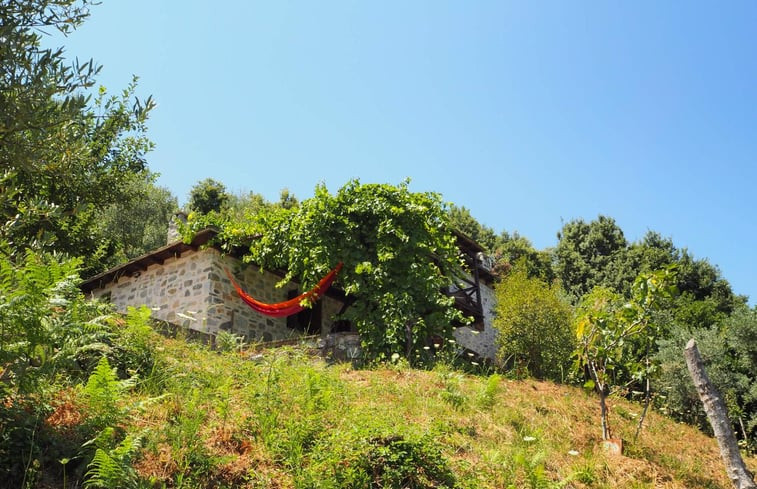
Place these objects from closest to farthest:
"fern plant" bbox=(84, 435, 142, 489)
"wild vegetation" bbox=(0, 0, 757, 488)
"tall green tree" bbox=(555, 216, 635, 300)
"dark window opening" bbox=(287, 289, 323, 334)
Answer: "fern plant" bbox=(84, 435, 142, 489) < "wild vegetation" bbox=(0, 0, 757, 488) < "dark window opening" bbox=(287, 289, 323, 334) < "tall green tree" bbox=(555, 216, 635, 300)

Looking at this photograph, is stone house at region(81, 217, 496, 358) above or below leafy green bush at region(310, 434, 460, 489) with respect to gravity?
above

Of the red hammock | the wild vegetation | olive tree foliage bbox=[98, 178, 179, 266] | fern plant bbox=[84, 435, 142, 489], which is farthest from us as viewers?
olive tree foliage bbox=[98, 178, 179, 266]

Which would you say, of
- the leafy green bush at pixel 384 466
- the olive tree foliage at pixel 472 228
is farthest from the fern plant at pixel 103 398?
the olive tree foliage at pixel 472 228

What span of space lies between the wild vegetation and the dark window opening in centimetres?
189

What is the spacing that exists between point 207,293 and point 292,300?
230 cm

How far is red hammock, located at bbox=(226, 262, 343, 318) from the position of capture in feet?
40.9

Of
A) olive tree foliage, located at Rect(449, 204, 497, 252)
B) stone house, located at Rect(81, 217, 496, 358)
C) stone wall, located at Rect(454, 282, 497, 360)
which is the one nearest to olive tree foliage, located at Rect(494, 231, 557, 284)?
olive tree foliage, located at Rect(449, 204, 497, 252)

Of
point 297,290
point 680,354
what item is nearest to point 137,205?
point 297,290

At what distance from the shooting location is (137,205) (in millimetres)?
30469

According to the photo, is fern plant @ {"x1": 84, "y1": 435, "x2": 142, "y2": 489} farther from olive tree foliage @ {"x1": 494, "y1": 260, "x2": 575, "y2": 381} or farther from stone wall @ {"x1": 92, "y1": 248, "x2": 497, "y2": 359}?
olive tree foliage @ {"x1": 494, "y1": 260, "x2": 575, "y2": 381}

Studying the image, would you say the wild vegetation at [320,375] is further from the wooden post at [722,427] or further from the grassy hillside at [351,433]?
the wooden post at [722,427]

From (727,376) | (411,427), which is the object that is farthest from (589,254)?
(411,427)

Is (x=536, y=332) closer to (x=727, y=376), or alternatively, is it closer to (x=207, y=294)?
(x=727, y=376)

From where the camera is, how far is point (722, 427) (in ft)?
21.5
